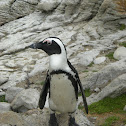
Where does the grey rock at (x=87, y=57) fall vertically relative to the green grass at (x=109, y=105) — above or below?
below

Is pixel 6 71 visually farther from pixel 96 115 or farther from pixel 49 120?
pixel 49 120

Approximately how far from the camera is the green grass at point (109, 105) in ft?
18.3

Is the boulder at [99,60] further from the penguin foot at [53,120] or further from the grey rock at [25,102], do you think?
the penguin foot at [53,120]

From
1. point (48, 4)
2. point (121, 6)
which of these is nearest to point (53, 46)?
point (121, 6)

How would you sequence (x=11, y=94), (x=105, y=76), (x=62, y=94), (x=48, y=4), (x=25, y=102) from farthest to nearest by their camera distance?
(x=48, y=4)
(x=11, y=94)
(x=105, y=76)
(x=25, y=102)
(x=62, y=94)

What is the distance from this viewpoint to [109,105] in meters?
5.73

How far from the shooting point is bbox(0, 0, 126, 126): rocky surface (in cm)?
737

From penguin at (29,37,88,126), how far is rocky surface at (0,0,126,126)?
0.77 m

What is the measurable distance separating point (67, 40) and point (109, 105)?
787cm

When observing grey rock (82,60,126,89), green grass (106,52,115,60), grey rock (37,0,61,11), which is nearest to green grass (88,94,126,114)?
grey rock (82,60,126,89)

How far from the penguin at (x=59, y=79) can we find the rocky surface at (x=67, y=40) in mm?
774

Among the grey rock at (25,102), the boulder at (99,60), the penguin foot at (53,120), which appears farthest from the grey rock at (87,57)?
the penguin foot at (53,120)

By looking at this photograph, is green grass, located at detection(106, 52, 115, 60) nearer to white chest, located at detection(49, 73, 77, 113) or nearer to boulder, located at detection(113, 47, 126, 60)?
boulder, located at detection(113, 47, 126, 60)

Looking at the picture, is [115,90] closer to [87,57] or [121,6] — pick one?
[87,57]
